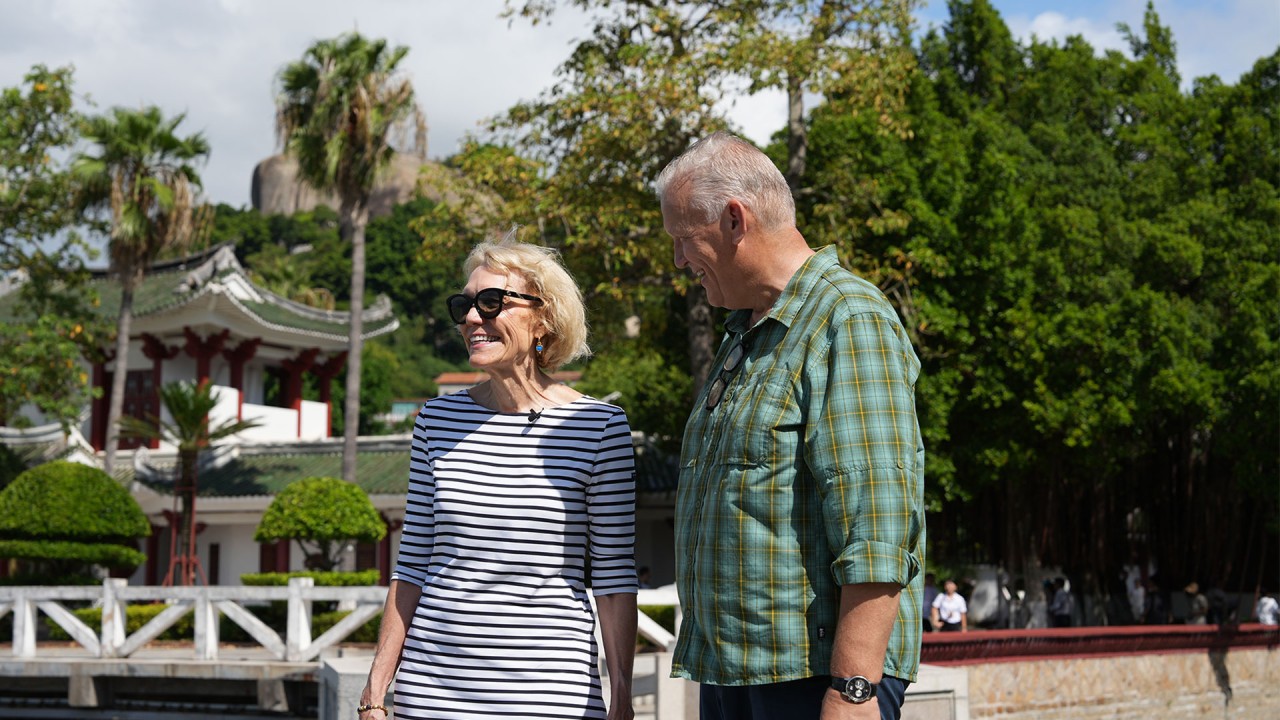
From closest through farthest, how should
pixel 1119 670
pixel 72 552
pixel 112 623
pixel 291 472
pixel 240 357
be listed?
pixel 112 623, pixel 1119 670, pixel 72 552, pixel 291 472, pixel 240 357

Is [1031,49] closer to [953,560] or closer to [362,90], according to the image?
[953,560]

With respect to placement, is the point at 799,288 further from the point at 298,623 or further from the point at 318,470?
the point at 318,470

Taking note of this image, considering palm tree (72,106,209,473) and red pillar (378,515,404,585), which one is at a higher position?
palm tree (72,106,209,473)

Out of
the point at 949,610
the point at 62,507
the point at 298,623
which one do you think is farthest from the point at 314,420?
the point at 298,623

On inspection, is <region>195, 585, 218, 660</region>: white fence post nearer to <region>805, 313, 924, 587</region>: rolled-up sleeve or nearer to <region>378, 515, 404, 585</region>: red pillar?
<region>805, 313, 924, 587</region>: rolled-up sleeve

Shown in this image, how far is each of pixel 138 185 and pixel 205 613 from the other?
40.0ft

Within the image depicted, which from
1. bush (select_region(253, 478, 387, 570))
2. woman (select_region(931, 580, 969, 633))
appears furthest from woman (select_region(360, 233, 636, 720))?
bush (select_region(253, 478, 387, 570))

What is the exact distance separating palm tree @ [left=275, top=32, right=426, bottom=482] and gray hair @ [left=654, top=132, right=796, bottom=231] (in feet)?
64.7

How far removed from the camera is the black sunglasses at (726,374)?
94.2 inches

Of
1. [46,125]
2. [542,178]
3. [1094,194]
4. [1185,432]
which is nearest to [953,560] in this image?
[1185,432]

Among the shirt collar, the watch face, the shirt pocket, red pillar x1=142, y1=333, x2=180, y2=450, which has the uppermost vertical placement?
red pillar x1=142, y1=333, x2=180, y2=450

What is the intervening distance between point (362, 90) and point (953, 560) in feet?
44.9

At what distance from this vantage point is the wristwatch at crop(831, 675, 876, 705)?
6.77 ft

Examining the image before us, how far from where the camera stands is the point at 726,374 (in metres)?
2.41
